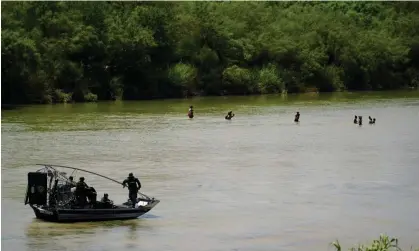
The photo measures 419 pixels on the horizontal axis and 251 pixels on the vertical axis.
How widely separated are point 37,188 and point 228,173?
34.9 ft

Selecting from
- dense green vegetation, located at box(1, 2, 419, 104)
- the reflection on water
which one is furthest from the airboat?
dense green vegetation, located at box(1, 2, 419, 104)

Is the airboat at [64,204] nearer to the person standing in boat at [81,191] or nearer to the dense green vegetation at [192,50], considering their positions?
the person standing in boat at [81,191]

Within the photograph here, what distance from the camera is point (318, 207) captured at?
23.8 meters

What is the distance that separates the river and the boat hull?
19 centimetres

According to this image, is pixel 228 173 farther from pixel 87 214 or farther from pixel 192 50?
pixel 192 50

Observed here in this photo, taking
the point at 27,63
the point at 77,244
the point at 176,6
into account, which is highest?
the point at 176,6

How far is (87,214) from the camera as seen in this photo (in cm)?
2100

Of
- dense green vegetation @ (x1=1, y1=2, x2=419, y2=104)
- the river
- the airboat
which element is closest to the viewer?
the river

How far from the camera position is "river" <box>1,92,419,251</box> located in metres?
20.3

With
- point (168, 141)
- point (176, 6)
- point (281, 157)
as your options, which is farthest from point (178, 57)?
point (281, 157)

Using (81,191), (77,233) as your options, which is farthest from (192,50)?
(77,233)

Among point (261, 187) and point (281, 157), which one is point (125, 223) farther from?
point (281, 157)

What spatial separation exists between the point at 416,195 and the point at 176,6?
172ft

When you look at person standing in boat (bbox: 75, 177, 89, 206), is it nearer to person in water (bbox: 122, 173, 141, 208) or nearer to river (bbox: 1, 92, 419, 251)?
river (bbox: 1, 92, 419, 251)
